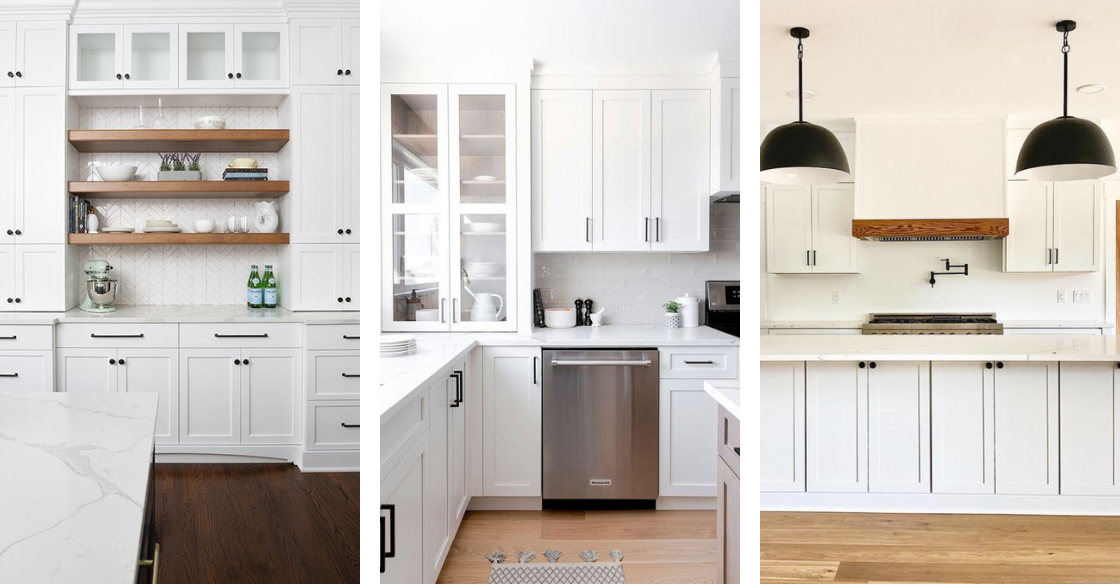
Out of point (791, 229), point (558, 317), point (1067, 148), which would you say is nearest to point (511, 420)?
point (558, 317)

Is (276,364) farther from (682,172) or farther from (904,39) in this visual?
(904,39)

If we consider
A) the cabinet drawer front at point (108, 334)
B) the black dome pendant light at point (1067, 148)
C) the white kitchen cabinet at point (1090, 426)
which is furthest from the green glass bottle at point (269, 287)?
the white kitchen cabinet at point (1090, 426)

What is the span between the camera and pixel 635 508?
6.42 ft

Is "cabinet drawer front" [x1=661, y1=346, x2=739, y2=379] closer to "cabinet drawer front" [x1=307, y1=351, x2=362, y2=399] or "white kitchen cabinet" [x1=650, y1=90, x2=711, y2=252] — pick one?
"white kitchen cabinet" [x1=650, y1=90, x2=711, y2=252]

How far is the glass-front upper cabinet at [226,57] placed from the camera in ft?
2.55

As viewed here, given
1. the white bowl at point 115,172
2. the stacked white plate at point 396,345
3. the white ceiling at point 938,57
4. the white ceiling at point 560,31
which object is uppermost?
the white ceiling at point 938,57

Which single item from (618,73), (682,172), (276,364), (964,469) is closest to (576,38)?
(618,73)

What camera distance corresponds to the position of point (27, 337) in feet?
2.59

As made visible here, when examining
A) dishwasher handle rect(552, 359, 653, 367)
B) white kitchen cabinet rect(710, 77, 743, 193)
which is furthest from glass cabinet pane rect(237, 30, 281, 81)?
white kitchen cabinet rect(710, 77, 743, 193)

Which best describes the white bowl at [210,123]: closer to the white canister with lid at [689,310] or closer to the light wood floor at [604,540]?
the light wood floor at [604,540]

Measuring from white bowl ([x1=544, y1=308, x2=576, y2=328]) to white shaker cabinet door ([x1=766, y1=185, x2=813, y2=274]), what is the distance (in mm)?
1383

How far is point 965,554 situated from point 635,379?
99cm

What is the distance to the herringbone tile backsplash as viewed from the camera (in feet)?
2.56

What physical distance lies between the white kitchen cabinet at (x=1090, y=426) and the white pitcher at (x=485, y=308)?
1746 millimetres
